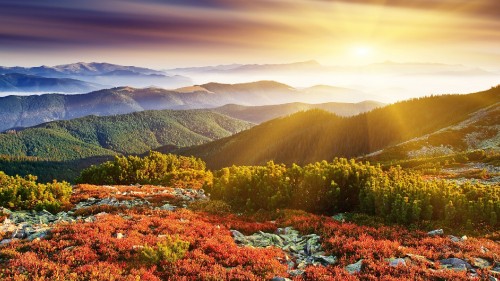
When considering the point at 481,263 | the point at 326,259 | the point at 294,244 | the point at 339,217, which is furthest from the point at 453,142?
the point at 326,259

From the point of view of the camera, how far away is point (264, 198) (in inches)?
942

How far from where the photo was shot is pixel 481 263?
468 inches

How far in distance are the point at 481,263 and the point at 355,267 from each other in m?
4.36

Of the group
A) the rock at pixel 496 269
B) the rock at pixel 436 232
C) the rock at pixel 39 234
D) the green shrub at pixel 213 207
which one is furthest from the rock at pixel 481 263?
the rock at pixel 39 234

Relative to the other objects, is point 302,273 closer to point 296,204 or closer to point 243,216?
point 243,216

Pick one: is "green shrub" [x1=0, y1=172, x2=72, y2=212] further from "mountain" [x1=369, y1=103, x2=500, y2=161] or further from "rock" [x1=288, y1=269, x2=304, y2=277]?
"mountain" [x1=369, y1=103, x2=500, y2=161]

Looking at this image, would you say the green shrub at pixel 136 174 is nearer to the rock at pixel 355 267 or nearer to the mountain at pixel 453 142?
the rock at pixel 355 267

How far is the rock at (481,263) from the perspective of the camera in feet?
38.2

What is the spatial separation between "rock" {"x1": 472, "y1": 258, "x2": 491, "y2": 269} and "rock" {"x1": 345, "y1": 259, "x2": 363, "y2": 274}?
3.83 meters

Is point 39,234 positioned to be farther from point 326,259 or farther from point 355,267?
point 355,267

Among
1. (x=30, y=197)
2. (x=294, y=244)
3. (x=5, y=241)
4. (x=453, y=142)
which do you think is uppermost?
(x=453, y=142)

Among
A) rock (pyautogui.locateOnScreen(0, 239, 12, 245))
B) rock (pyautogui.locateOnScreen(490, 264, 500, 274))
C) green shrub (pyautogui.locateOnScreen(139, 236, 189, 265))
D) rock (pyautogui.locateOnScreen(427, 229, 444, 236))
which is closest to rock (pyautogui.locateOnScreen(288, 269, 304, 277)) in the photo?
green shrub (pyautogui.locateOnScreen(139, 236, 189, 265))

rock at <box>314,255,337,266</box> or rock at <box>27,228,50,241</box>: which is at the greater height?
rock at <box>314,255,337,266</box>

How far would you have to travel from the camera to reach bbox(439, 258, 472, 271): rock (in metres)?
11.5
